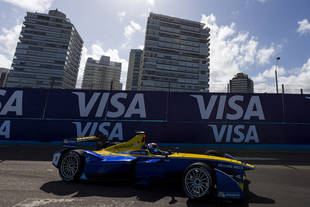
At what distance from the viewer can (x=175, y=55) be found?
102 m

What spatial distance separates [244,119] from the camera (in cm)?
1055

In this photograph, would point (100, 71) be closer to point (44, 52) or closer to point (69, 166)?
point (44, 52)

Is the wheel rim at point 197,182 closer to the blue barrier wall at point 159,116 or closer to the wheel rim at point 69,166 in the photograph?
the wheel rim at point 69,166

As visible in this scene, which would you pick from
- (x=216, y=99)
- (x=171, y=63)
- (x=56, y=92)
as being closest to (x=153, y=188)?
(x=216, y=99)

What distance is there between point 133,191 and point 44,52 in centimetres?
12483

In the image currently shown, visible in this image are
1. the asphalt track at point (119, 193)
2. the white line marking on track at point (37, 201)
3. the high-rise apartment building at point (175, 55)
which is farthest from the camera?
the high-rise apartment building at point (175, 55)

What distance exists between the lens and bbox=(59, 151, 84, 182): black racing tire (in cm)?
411

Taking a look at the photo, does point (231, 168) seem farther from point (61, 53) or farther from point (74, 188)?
point (61, 53)

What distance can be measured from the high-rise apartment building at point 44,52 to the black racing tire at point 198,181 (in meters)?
112

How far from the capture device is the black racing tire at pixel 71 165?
411 centimetres

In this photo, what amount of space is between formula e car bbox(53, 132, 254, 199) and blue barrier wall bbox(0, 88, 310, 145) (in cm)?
652

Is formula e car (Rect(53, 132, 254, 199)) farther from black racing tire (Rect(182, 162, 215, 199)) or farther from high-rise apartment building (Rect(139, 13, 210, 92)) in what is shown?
high-rise apartment building (Rect(139, 13, 210, 92))

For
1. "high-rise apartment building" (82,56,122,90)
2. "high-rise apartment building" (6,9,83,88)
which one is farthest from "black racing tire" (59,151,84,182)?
"high-rise apartment building" (82,56,122,90)

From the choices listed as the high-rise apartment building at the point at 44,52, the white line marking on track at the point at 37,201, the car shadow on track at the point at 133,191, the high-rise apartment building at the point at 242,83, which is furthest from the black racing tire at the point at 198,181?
the high-rise apartment building at the point at 242,83
